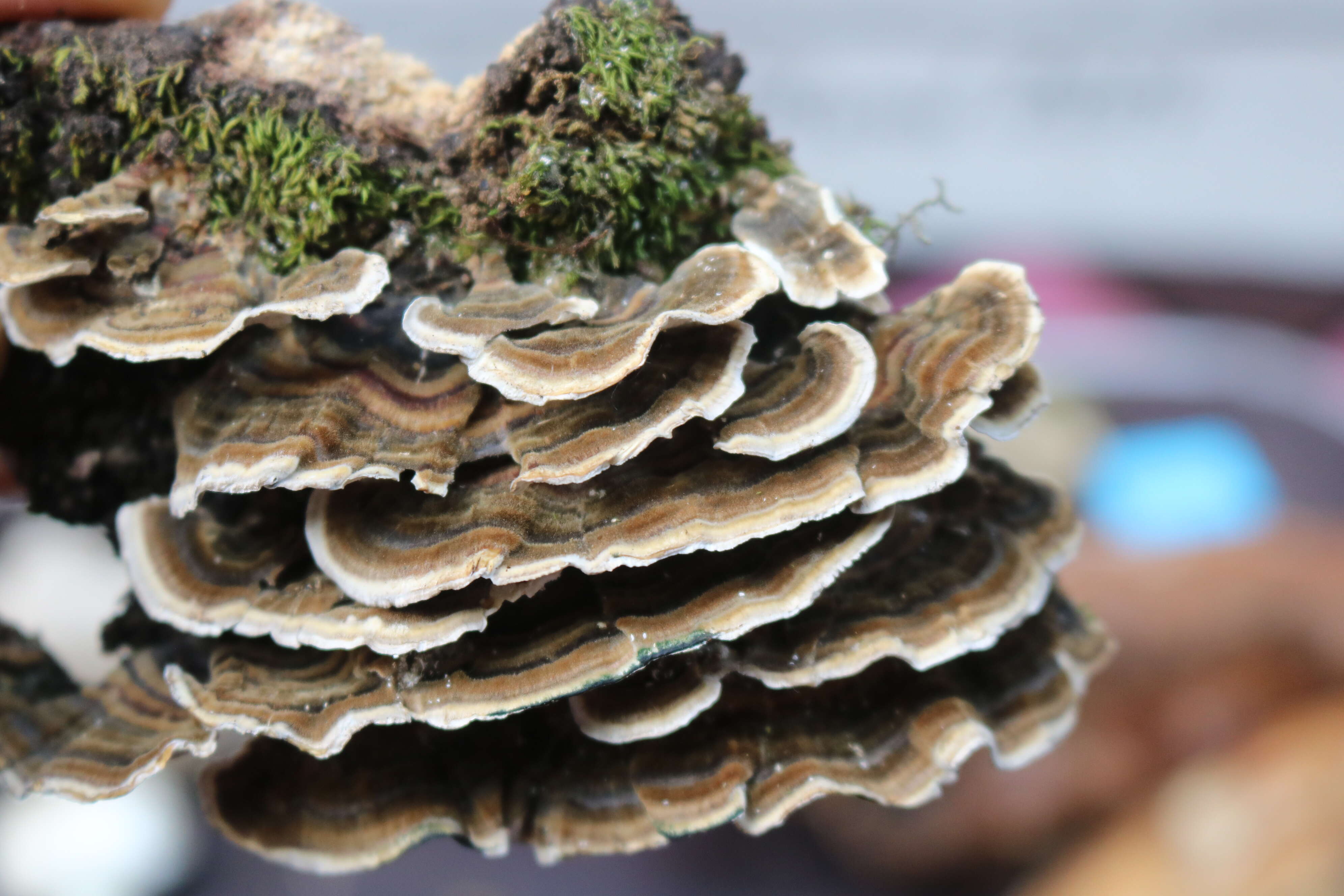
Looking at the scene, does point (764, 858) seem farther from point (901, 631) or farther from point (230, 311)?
point (230, 311)

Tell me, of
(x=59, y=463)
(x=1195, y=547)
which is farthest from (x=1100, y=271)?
(x=59, y=463)

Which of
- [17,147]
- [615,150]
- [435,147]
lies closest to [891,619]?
[615,150]

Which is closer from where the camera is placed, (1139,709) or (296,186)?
(296,186)

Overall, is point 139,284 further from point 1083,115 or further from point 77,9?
point 1083,115

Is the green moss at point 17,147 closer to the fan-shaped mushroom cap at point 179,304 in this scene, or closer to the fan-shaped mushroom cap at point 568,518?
the fan-shaped mushroom cap at point 179,304

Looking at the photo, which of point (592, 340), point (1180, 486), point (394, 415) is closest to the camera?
point (592, 340)

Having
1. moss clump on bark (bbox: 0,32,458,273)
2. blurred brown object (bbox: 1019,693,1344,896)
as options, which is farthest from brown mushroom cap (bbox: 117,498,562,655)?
blurred brown object (bbox: 1019,693,1344,896)

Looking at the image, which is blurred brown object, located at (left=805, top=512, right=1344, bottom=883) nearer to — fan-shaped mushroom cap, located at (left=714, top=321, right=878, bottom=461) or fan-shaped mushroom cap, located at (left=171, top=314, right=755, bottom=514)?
fan-shaped mushroom cap, located at (left=714, top=321, right=878, bottom=461)

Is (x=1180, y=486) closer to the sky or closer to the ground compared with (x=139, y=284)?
closer to the ground
